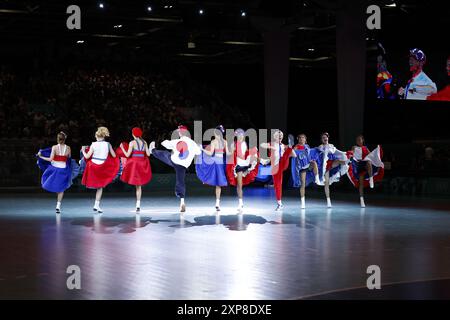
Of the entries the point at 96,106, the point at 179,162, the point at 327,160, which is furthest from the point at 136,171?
the point at 96,106

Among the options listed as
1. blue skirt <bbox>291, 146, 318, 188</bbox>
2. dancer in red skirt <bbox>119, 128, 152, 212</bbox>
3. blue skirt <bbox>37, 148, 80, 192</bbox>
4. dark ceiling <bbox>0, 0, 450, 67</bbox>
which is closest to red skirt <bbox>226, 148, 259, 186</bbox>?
blue skirt <bbox>291, 146, 318, 188</bbox>

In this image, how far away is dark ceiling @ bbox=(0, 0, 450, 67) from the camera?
98.0 feet

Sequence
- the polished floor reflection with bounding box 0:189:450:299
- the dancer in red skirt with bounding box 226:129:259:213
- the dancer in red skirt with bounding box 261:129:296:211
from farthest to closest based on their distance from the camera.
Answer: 1. the dancer in red skirt with bounding box 261:129:296:211
2. the dancer in red skirt with bounding box 226:129:259:213
3. the polished floor reflection with bounding box 0:189:450:299

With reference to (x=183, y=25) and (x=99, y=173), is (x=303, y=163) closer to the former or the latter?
(x=99, y=173)

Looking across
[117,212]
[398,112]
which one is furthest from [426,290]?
[398,112]

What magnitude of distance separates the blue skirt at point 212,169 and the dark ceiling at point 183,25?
325 inches

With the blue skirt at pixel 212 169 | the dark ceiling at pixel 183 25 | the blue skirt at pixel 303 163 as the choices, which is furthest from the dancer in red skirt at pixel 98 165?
the dark ceiling at pixel 183 25

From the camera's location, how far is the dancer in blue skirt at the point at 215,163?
19.0m

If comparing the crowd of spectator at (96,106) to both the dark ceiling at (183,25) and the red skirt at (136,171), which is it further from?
the red skirt at (136,171)

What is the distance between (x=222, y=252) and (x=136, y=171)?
825cm

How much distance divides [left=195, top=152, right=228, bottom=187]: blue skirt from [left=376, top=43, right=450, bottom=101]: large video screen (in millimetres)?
15874

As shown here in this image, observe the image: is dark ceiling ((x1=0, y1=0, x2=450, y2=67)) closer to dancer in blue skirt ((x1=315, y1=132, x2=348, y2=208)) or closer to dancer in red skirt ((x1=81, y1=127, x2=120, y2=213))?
dancer in blue skirt ((x1=315, y1=132, x2=348, y2=208))

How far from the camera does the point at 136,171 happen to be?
19094mm

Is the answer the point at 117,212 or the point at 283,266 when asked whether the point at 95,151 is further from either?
the point at 283,266
